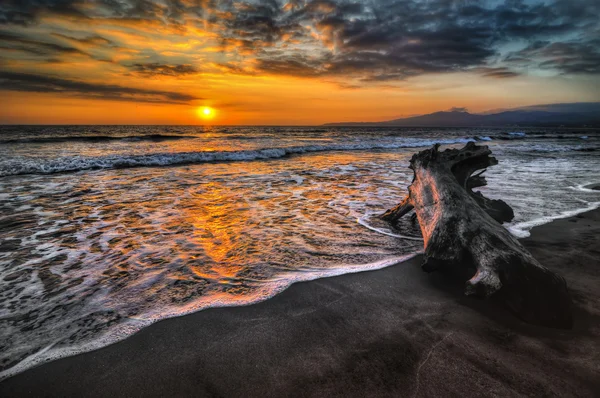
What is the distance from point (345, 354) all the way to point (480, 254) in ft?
5.51

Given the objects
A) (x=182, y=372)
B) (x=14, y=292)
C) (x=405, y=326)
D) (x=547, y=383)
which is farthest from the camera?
(x=14, y=292)

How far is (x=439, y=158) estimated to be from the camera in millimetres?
Result: 4824

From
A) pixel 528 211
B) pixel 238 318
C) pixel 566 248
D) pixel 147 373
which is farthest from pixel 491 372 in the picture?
pixel 528 211

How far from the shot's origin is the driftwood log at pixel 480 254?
2.45 meters

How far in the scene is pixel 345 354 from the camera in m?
2.11

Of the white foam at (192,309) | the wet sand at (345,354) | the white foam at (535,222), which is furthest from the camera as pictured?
the white foam at (535,222)

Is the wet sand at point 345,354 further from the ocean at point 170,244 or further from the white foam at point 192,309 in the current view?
the ocean at point 170,244

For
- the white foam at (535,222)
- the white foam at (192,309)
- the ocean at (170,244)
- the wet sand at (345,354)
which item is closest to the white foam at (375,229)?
the ocean at (170,244)

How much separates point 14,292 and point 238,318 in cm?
246

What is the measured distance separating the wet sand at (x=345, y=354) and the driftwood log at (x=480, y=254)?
6.6 inches

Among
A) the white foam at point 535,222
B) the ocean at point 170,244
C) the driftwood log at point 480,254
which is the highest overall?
the driftwood log at point 480,254

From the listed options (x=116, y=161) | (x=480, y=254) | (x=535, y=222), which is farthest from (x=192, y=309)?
(x=116, y=161)

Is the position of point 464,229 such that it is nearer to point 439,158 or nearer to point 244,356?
point 439,158

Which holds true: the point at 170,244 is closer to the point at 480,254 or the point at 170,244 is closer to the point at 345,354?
the point at 345,354
